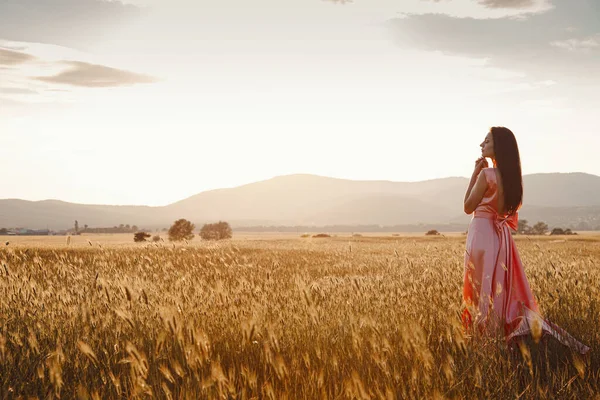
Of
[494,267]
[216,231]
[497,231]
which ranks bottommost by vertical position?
[216,231]

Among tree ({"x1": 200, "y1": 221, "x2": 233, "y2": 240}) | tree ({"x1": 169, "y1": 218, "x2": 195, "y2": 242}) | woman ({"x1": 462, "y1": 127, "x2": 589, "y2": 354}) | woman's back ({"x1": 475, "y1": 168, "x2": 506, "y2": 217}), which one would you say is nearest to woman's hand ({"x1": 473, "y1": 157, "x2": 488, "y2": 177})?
woman ({"x1": 462, "y1": 127, "x2": 589, "y2": 354})

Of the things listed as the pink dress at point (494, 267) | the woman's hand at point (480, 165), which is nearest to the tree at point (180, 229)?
the woman's hand at point (480, 165)

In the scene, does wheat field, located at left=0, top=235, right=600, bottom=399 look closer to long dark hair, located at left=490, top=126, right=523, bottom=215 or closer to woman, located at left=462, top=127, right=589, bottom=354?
woman, located at left=462, top=127, right=589, bottom=354

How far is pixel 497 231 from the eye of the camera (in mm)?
5551

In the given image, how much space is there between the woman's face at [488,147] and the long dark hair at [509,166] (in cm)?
6

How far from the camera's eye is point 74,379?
351cm

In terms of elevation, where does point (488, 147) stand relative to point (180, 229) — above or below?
above

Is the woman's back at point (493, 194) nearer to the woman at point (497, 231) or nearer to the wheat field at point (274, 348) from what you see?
the woman at point (497, 231)

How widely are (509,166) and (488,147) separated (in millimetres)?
333

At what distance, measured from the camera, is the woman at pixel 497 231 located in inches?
209

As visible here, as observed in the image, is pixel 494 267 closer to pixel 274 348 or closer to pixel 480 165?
pixel 480 165

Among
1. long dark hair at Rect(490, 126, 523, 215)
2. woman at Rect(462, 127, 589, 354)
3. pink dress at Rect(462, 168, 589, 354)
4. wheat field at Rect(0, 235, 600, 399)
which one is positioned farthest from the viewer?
long dark hair at Rect(490, 126, 523, 215)

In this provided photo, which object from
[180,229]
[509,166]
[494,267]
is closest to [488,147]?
[509,166]

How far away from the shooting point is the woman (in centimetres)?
530
